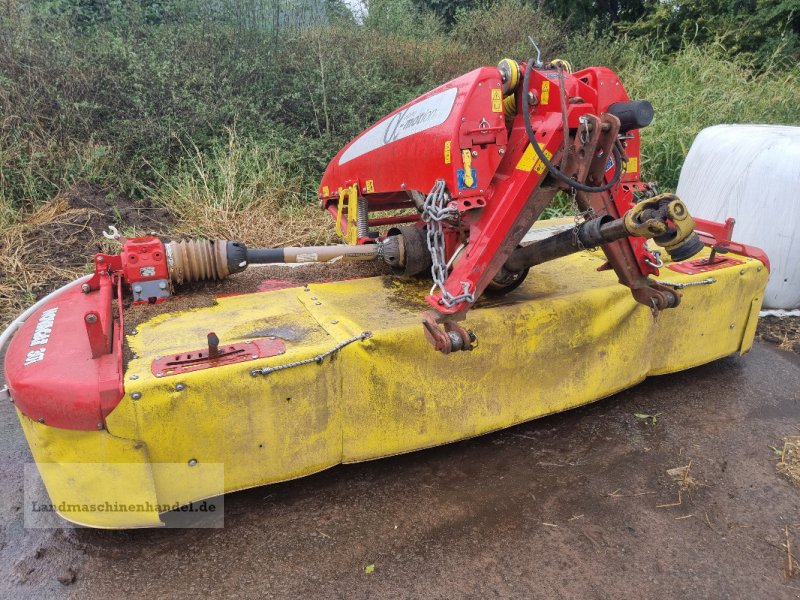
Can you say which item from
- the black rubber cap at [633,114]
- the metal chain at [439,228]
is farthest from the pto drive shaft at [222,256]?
the black rubber cap at [633,114]

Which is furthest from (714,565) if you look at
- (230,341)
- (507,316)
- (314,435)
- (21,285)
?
(21,285)

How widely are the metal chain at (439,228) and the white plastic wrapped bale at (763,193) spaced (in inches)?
113

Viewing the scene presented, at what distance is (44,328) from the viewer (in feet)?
7.78

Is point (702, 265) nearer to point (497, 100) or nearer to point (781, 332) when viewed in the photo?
point (781, 332)

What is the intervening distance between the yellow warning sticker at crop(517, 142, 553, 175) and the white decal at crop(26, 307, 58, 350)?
1.88 metres

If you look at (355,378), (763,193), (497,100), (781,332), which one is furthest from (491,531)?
(763,193)

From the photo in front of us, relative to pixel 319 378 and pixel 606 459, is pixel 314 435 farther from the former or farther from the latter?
pixel 606 459

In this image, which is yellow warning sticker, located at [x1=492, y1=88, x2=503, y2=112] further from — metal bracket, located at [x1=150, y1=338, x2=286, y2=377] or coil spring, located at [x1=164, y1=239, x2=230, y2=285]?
coil spring, located at [x1=164, y1=239, x2=230, y2=285]

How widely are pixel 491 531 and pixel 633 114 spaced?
164 centimetres

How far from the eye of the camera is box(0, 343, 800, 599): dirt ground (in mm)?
2088

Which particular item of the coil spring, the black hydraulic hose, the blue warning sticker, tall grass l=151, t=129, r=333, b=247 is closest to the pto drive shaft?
the coil spring

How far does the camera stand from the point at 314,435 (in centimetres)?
233

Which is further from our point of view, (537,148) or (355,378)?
(355,378)

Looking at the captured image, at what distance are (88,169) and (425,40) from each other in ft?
15.7
